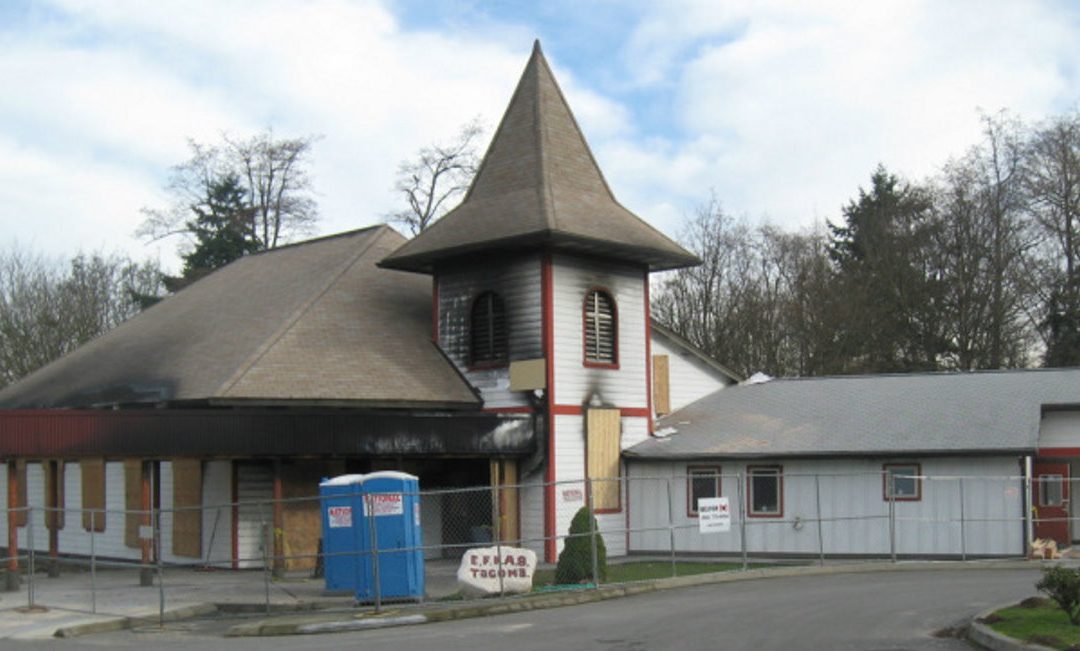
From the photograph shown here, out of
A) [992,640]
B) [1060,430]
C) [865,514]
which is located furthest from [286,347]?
[1060,430]

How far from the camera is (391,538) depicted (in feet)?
67.6

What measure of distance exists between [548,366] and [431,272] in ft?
15.5

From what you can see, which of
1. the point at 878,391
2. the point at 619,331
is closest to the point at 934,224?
the point at 878,391

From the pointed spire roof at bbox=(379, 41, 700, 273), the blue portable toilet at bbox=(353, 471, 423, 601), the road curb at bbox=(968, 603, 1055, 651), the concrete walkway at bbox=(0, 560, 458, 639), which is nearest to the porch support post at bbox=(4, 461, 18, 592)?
the concrete walkway at bbox=(0, 560, 458, 639)

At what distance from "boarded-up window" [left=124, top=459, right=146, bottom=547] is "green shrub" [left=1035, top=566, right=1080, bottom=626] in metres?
21.5

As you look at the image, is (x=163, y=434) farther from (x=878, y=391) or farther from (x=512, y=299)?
(x=878, y=391)

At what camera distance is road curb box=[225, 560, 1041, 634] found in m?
17.7

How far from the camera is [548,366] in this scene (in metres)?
28.1

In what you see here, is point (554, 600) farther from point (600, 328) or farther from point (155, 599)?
point (600, 328)

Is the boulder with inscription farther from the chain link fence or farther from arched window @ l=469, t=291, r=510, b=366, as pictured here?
arched window @ l=469, t=291, r=510, b=366

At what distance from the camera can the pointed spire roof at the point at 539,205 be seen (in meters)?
28.3

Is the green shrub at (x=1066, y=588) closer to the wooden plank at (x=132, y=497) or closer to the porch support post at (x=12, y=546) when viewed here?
the porch support post at (x=12, y=546)

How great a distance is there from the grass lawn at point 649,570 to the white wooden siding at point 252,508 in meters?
6.20

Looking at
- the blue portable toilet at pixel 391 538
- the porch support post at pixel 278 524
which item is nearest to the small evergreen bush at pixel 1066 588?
the blue portable toilet at pixel 391 538
